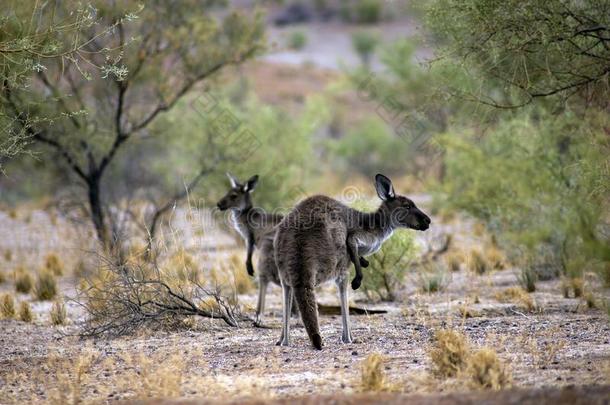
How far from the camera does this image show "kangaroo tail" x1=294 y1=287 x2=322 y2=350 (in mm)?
10008

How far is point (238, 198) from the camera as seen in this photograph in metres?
15.3

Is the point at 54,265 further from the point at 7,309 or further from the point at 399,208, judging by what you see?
the point at 399,208

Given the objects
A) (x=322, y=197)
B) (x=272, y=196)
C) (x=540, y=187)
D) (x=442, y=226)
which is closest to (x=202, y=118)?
(x=272, y=196)

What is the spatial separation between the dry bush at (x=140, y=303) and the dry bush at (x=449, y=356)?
3.47m

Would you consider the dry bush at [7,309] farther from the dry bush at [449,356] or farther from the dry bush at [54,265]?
the dry bush at [449,356]

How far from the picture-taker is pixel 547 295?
14.4m

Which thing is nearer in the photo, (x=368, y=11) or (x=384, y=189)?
(x=384, y=189)

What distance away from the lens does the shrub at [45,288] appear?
15825 mm

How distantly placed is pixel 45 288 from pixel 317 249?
7141 millimetres

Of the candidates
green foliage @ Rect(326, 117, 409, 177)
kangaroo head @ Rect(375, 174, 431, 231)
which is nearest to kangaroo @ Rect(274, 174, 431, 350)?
kangaroo head @ Rect(375, 174, 431, 231)

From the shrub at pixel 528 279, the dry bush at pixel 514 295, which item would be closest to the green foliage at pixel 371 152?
the shrub at pixel 528 279

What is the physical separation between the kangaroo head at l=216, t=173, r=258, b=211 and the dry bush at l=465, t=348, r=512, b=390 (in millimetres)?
7529

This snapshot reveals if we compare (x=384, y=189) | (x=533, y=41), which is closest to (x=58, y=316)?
(x=384, y=189)

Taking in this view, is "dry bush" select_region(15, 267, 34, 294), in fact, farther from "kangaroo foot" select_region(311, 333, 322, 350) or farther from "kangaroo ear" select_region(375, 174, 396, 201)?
"kangaroo foot" select_region(311, 333, 322, 350)
